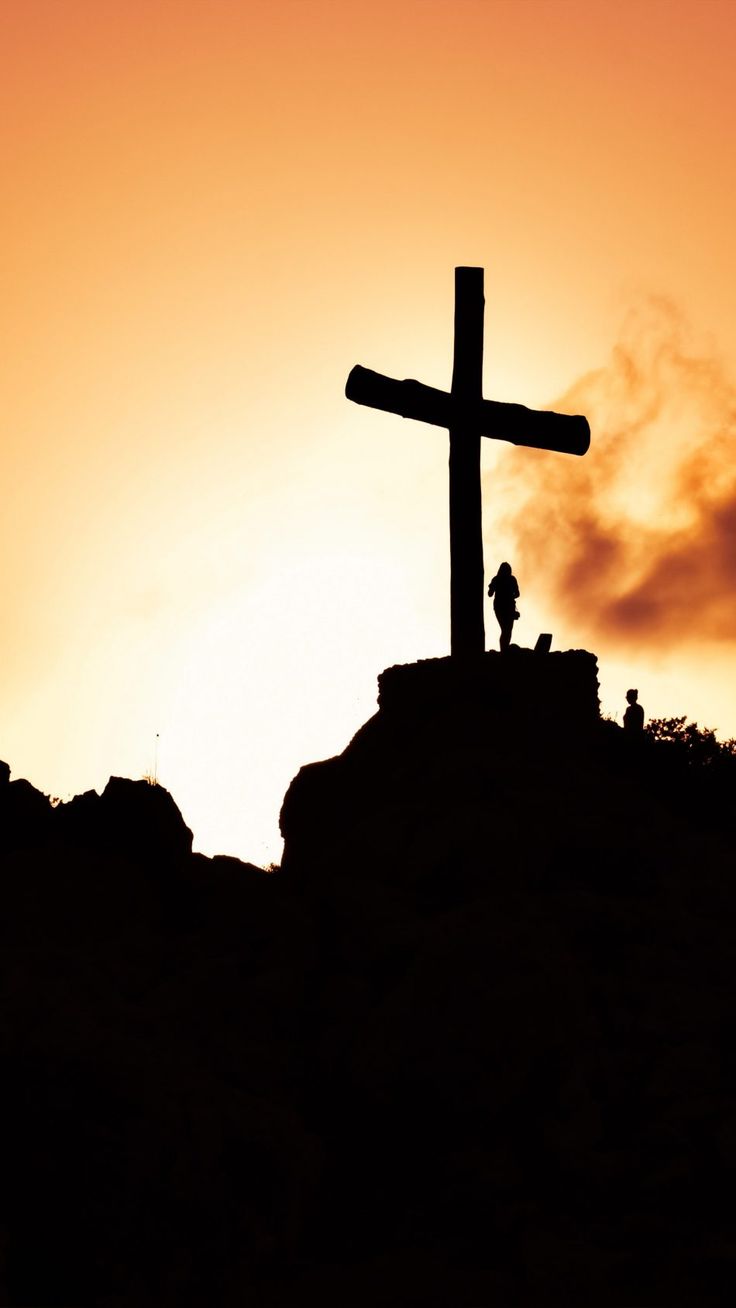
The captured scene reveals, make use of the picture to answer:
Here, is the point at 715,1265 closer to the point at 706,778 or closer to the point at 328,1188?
the point at 328,1188

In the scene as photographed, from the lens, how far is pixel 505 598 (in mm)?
14789

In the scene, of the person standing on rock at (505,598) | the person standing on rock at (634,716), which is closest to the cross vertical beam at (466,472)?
the person standing on rock at (505,598)

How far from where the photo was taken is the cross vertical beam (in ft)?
46.2

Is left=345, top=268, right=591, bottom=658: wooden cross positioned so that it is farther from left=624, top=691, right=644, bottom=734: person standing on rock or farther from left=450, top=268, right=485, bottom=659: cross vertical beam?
left=624, top=691, right=644, bottom=734: person standing on rock

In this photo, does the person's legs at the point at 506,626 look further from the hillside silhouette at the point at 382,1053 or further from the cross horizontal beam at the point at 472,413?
the hillside silhouette at the point at 382,1053

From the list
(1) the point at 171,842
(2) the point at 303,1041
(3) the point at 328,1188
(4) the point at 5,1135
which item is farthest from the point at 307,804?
(4) the point at 5,1135

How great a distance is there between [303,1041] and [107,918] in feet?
5.58

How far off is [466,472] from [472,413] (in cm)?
61

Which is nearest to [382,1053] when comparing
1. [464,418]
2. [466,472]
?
[466,472]

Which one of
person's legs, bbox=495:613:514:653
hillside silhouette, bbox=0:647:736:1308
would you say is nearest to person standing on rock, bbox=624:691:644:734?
person's legs, bbox=495:613:514:653

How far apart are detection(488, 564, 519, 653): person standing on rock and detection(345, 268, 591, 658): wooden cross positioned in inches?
27.3

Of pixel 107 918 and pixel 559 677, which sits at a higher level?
pixel 559 677

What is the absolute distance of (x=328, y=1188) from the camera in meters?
8.85

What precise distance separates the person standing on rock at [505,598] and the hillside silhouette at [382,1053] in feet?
7.61
